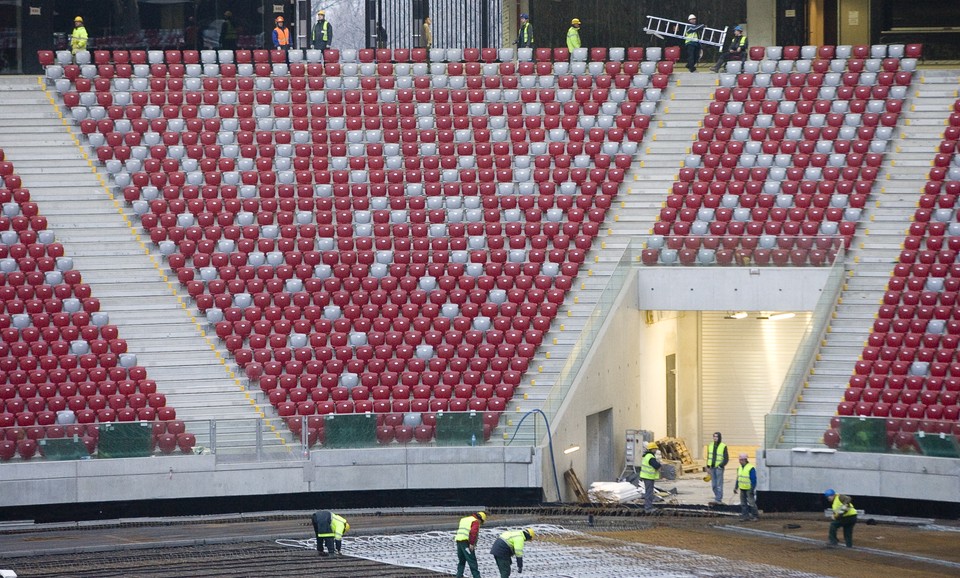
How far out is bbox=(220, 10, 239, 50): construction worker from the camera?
36750 millimetres

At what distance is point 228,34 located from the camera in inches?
1449

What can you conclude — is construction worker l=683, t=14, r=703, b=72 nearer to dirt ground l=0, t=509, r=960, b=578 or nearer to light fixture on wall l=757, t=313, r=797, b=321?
light fixture on wall l=757, t=313, r=797, b=321

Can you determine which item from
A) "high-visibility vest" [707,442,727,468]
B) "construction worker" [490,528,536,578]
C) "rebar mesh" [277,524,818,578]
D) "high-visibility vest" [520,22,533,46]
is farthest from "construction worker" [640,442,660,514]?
"high-visibility vest" [520,22,533,46]

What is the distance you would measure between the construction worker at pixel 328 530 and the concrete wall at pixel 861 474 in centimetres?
Result: 819

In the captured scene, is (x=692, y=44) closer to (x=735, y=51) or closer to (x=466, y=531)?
(x=735, y=51)

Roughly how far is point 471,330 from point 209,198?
6.72m

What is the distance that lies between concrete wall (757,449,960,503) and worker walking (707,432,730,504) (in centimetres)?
84

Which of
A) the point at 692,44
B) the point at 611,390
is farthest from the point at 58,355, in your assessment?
the point at 692,44

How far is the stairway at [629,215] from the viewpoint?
2814 centimetres

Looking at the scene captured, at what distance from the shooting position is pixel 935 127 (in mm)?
32500

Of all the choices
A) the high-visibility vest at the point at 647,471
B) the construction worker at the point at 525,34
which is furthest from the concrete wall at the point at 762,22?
the high-visibility vest at the point at 647,471

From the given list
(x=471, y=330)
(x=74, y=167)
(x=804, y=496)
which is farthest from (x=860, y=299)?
(x=74, y=167)

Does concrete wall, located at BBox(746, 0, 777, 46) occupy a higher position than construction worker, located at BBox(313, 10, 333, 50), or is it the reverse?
concrete wall, located at BBox(746, 0, 777, 46)

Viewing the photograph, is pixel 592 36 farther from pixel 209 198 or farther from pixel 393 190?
pixel 209 198
